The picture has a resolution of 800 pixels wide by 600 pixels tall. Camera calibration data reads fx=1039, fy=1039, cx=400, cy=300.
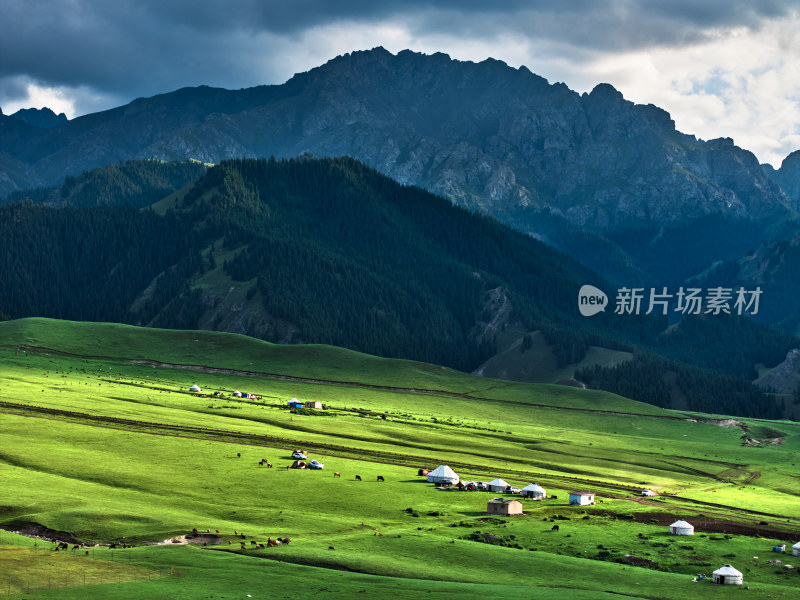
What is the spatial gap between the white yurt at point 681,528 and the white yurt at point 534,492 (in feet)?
78.7

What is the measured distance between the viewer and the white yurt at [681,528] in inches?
4779

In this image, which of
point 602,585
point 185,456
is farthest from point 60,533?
point 602,585

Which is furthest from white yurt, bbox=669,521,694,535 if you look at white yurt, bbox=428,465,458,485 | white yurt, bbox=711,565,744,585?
white yurt, bbox=428,465,458,485

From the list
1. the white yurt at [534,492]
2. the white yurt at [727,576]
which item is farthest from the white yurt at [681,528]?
the white yurt at [534,492]

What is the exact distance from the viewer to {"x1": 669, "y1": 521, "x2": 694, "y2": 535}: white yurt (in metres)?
121

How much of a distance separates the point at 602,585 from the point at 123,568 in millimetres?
42585

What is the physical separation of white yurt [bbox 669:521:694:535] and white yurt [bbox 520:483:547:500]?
24002 mm

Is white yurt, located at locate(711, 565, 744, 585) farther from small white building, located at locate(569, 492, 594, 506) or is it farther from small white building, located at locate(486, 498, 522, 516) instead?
small white building, located at locate(569, 492, 594, 506)

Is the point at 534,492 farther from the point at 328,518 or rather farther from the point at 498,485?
the point at 328,518

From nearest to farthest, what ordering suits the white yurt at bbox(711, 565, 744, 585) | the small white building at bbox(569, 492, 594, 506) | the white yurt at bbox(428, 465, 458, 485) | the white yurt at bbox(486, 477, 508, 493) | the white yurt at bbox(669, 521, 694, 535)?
→ the white yurt at bbox(711, 565, 744, 585) → the white yurt at bbox(669, 521, 694, 535) → the small white building at bbox(569, 492, 594, 506) → the white yurt at bbox(486, 477, 508, 493) → the white yurt at bbox(428, 465, 458, 485)

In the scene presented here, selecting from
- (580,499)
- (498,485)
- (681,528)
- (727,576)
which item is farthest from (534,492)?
(727,576)

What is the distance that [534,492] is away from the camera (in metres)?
143

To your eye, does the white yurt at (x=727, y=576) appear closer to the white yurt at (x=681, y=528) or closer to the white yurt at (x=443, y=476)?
the white yurt at (x=681, y=528)

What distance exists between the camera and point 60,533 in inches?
4065
